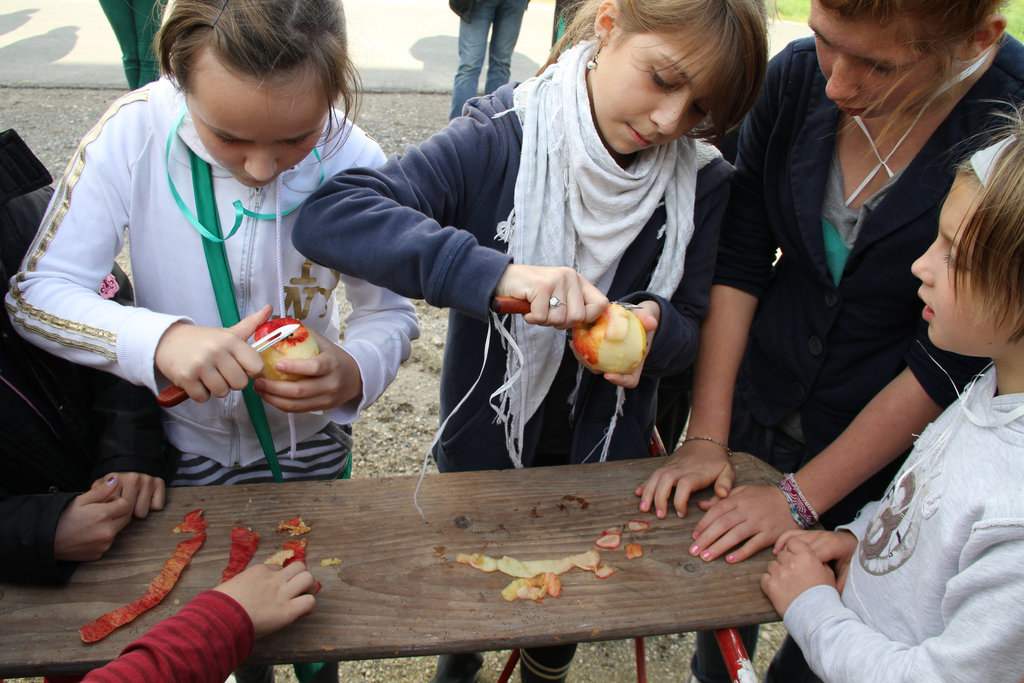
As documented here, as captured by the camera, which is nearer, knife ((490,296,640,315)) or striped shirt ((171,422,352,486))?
knife ((490,296,640,315))

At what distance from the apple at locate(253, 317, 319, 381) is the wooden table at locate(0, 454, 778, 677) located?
0.90ft

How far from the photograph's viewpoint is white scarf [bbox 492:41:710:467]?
1603 millimetres

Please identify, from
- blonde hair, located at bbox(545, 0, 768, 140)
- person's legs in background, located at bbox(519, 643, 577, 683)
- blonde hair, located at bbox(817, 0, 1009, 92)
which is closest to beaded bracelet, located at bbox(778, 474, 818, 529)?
person's legs in background, located at bbox(519, 643, 577, 683)

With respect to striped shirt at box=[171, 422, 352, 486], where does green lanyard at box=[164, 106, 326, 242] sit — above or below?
above

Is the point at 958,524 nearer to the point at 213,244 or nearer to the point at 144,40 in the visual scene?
the point at 213,244

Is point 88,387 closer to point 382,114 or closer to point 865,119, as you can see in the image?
point 865,119

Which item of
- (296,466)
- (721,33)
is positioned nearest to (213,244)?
(296,466)

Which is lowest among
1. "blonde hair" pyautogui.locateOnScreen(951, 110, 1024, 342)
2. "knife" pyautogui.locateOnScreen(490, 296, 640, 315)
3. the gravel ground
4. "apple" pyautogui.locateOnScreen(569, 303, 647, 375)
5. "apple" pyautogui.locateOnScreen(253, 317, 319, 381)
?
the gravel ground

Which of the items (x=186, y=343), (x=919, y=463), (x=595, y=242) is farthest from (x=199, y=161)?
(x=919, y=463)

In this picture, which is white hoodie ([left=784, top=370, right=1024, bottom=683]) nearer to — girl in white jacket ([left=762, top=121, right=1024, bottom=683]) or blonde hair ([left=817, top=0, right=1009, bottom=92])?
girl in white jacket ([left=762, top=121, right=1024, bottom=683])

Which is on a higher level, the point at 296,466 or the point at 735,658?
the point at 735,658

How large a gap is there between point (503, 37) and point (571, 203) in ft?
16.2

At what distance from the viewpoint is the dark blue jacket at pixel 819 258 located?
1.55 metres

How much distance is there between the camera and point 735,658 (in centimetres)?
131
